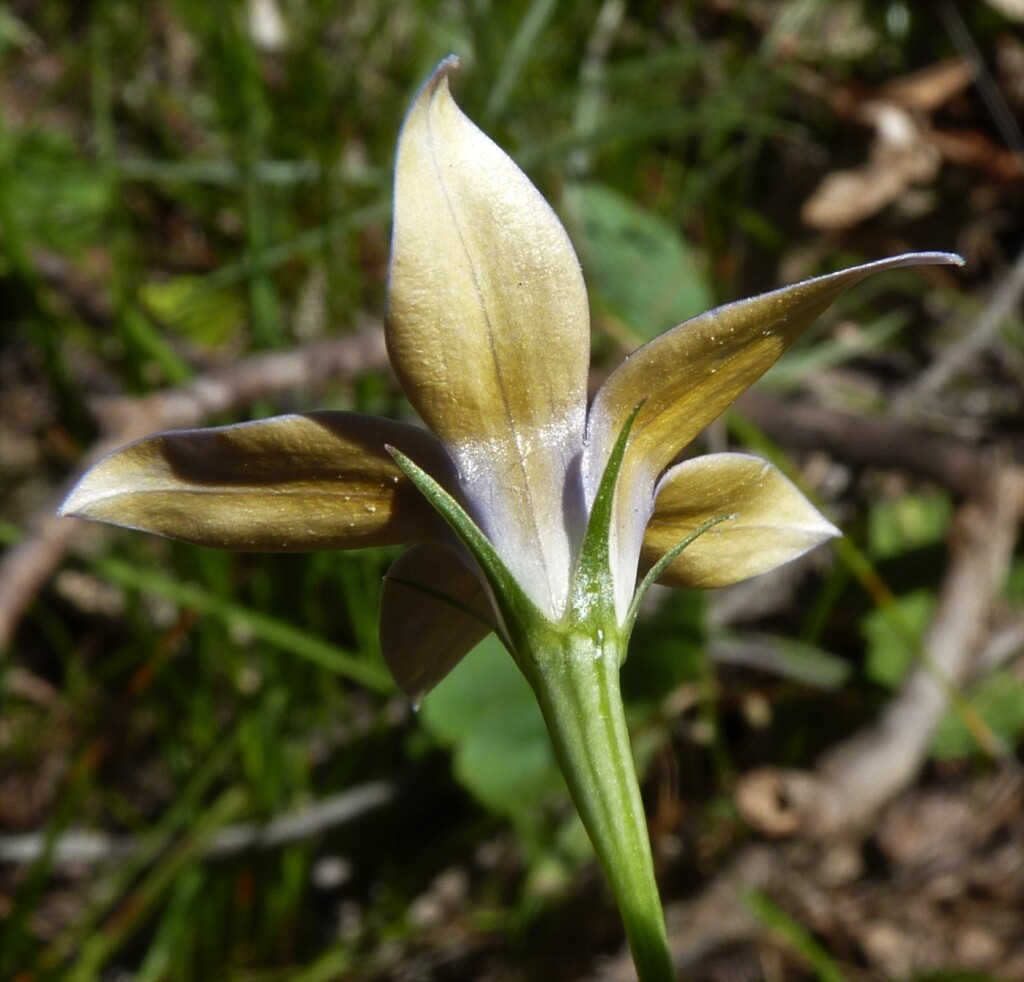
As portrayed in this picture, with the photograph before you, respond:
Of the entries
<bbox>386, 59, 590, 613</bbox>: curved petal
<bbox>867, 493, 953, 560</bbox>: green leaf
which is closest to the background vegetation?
<bbox>867, 493, 953, 560</bbox>: green leaf

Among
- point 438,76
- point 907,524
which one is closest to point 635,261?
point 907,524

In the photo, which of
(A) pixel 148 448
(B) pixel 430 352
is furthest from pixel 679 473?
(A) pixel 148 448

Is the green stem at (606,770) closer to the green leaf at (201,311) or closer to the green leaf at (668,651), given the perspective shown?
the green leaf at (668,651)

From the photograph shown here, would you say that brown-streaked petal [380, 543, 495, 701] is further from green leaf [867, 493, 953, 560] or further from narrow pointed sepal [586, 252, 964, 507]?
green leaf [867, 493, 953, 560]

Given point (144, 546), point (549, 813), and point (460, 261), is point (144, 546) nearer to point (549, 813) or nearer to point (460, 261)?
point (549, 813)

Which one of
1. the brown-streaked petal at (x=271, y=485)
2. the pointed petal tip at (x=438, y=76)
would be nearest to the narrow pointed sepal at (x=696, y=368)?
the brown-streaked petal at (x=271, y=485)

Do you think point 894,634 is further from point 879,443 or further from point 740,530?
point 740,530
